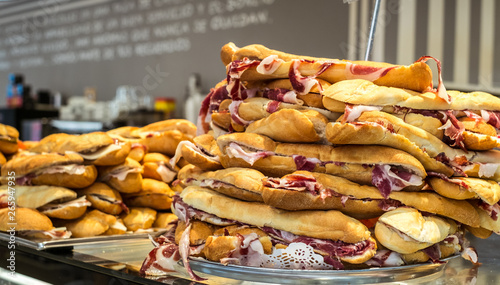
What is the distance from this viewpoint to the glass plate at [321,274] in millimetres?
848

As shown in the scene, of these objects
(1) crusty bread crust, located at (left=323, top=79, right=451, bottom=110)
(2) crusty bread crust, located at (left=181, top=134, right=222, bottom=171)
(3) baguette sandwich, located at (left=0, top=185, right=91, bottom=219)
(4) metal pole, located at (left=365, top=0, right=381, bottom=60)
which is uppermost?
(4) metal pole, located at (left=365, top=0, right=381, bottom=60)

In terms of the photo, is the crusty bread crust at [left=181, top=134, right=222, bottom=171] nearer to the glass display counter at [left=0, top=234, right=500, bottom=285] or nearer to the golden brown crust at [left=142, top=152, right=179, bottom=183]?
the glass display counter at [left=0, top=234, right=500, bottom=285]

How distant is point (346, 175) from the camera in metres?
0.95

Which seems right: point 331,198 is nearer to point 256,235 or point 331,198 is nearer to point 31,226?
point 256,235

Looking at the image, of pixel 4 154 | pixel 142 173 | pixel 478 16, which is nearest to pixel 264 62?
pixel 142 173

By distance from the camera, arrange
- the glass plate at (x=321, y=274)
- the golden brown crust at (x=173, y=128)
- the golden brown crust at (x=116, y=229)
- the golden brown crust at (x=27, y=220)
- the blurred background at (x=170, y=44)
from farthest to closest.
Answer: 1. the blurred background at (x=170, y=44)
2. the golden brown crust at (x=173, y=128)
3. the golden brown crust at (x=116, y=229)
4. the golden brown crust at (x=27, y=220)
5. the glass plate at (x=321, y=274)

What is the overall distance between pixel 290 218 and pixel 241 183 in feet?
0.35

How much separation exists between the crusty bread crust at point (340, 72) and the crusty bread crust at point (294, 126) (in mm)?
88

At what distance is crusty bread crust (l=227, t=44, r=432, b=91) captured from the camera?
3.19 feet

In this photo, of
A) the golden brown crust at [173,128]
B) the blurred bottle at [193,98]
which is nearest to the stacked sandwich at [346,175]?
the golden brown crust at [173,128]

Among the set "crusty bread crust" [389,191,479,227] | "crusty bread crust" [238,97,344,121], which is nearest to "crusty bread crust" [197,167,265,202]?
"crusty bread crust" [238,97,344,121]

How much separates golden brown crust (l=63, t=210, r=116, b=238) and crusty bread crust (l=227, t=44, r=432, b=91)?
2.01ft

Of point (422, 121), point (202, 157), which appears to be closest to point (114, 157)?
point (202, 157)

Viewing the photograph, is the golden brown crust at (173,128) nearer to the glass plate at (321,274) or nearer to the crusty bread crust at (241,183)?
the crusty bread crust at (241,183)
